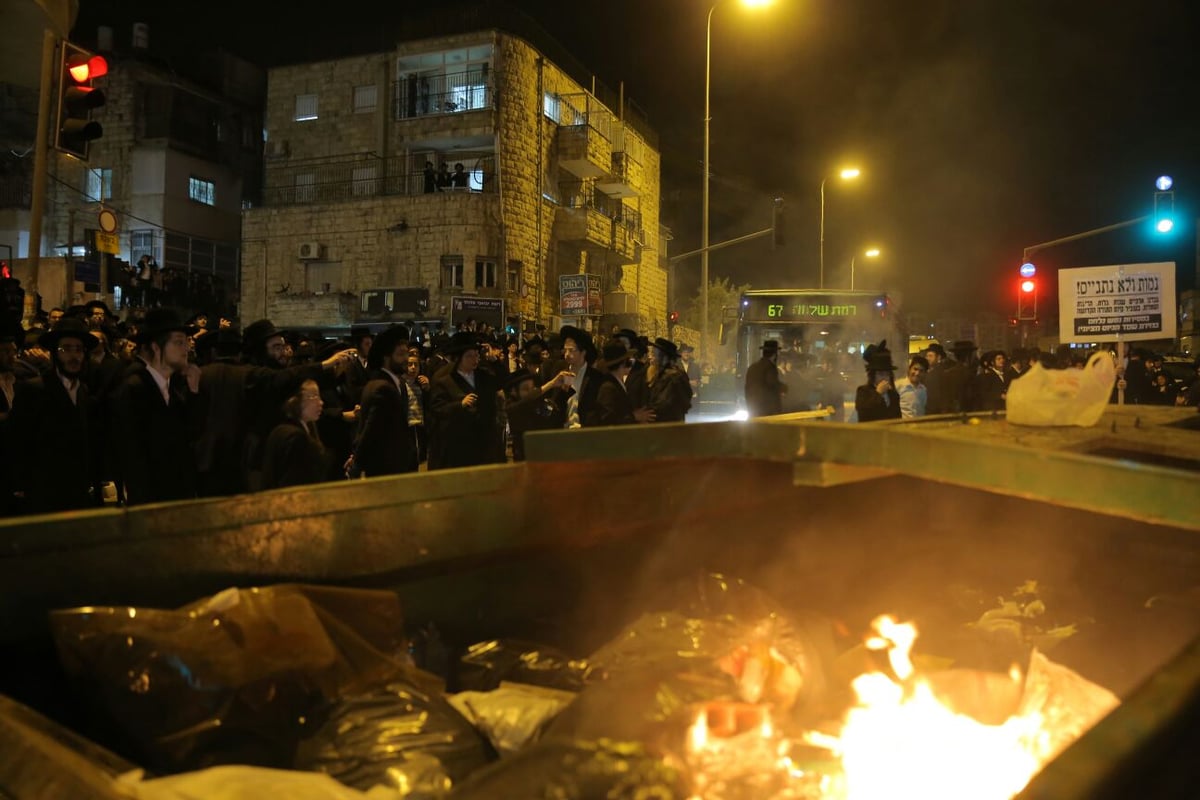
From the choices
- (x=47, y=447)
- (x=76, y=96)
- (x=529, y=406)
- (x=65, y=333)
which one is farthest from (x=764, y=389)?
(x=76, y=96)

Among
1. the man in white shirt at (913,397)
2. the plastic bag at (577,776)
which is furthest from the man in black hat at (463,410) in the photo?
the plastic bag at (577,776)

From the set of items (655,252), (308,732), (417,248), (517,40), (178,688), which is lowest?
(308,732)

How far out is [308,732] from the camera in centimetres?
216

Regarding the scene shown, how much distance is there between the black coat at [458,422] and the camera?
23.5 feet

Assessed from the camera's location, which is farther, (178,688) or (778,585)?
(778,585)

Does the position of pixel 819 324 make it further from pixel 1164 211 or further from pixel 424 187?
pixel 424 187

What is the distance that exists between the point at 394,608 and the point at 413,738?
636 millimetres

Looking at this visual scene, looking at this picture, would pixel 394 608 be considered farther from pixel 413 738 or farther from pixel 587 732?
pixel 587 732

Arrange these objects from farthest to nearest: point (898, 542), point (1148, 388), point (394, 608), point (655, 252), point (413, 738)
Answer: point (655, 252)
point (1148, 388)
point (898, 542)
point (394, 608)
point (413, 738)

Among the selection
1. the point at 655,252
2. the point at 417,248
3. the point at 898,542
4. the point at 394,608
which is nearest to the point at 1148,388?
the point at 898,542

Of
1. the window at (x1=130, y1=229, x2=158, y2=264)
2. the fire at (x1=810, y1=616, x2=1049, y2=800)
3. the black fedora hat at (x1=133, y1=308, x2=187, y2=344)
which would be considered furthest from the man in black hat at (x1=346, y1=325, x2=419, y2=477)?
the window at (x1=130, y1=229, x2=158, y2=264)

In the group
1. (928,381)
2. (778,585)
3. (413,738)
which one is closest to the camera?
(413,738)

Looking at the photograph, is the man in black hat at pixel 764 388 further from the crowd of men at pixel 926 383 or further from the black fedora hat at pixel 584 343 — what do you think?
the black fedora hat at pixel 584 343

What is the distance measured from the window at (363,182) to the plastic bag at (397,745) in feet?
110
